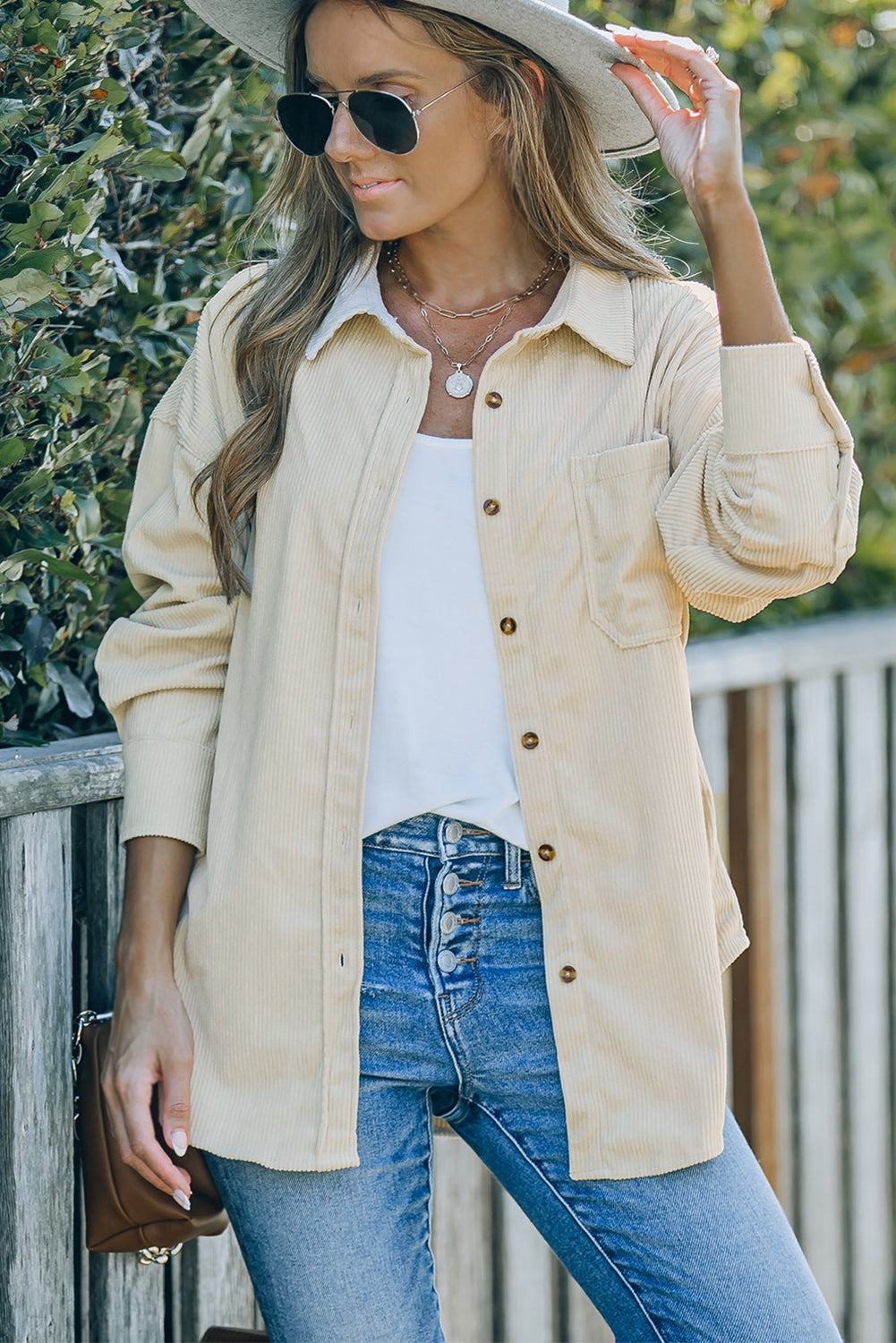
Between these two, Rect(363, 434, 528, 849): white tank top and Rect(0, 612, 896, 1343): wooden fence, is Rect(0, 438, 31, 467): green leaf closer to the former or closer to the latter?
Rect(0, 612, 896, 1343): wooden fence

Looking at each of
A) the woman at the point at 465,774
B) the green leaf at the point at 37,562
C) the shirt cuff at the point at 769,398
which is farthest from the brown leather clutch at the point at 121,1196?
the shirt cuff at the point at 769,398

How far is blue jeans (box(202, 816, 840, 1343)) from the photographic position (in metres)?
1.82

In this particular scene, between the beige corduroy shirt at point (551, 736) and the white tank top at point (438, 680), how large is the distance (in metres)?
0.02

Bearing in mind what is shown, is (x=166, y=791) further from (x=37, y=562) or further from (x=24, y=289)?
(x=24, y=289)

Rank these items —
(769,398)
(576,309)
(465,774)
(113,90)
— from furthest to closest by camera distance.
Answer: (113,90) → (576,309) → (465,774) → (769,398)

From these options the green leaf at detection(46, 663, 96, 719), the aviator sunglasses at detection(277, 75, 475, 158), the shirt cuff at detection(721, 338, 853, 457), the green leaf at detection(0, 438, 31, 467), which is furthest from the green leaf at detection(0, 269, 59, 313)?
the shirt cuff at detection(721, 338, 853, 457)

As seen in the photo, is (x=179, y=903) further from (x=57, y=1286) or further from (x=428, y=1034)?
(x=57, y=1286)

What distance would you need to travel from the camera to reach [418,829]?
1.82 m

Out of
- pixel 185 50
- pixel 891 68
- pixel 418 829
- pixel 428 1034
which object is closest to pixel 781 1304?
pixel 428 1034

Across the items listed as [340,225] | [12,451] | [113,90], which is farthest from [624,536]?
[113,90]

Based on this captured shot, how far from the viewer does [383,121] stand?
6.04 feet

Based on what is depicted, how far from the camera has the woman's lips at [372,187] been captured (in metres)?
1.90

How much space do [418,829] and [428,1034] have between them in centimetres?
24

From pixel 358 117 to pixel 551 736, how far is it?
753mm
